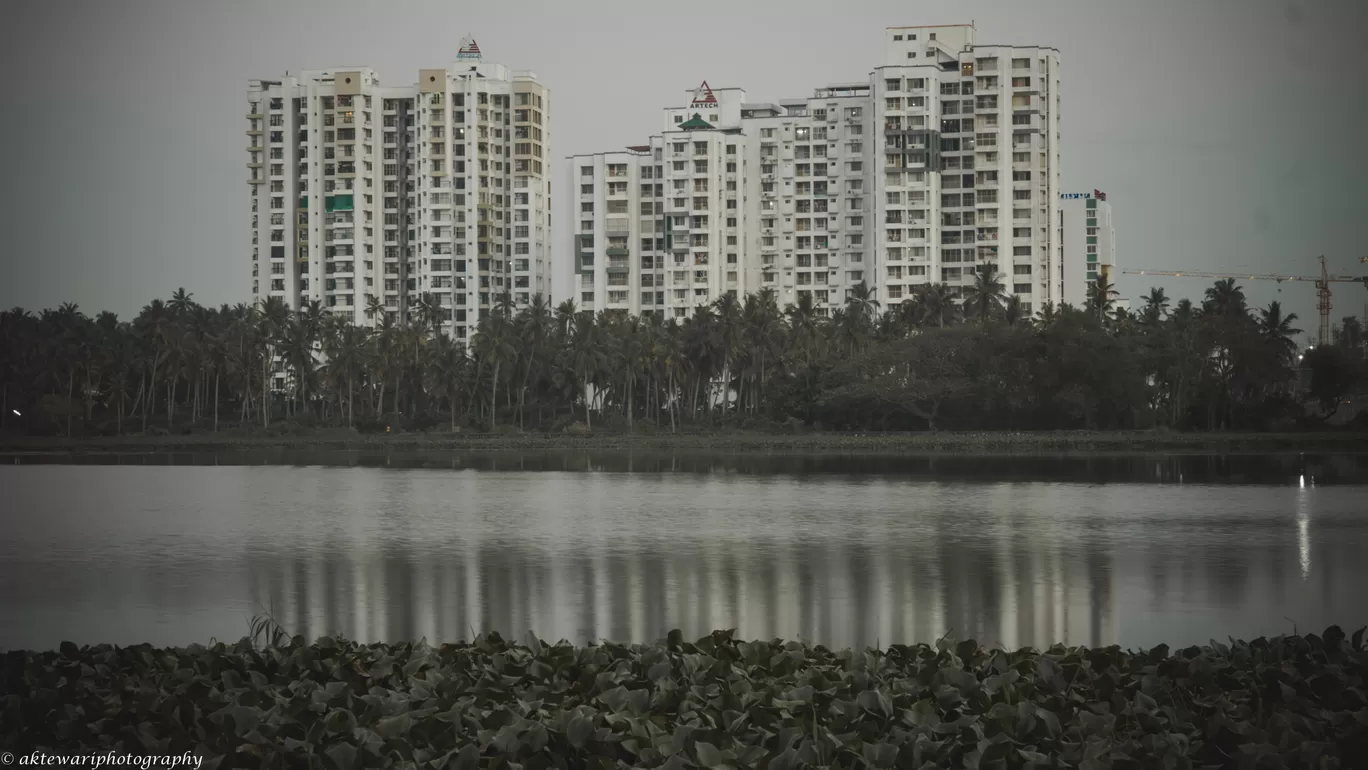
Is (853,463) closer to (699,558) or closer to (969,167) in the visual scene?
(699,558)

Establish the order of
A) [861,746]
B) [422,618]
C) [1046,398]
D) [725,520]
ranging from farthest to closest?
[1046,398]
[725,520]
[422,618]
[861,746]

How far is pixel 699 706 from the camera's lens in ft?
27.2

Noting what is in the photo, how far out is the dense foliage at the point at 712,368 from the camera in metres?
82.9

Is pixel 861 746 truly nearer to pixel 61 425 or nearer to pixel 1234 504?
pixel 1234 504

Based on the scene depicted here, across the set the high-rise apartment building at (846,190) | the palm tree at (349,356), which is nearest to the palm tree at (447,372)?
the palm tree at (349,356)

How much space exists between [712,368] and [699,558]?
83.7m

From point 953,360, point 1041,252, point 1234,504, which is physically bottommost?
point 1234,504

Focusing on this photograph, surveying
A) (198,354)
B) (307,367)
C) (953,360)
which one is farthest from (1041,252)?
(198,354)


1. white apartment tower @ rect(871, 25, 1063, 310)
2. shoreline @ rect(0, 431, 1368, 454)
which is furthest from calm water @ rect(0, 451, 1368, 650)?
white apartment tower @ rect(871, 25, 1063, 310)

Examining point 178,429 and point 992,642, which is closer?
point 992,642

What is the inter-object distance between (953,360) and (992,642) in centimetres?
7357

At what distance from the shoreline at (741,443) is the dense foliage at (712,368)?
2768mm

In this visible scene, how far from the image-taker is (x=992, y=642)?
1552cm

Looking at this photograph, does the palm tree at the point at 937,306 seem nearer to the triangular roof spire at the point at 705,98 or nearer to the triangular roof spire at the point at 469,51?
the triangular roof spire at the point at 705,98
